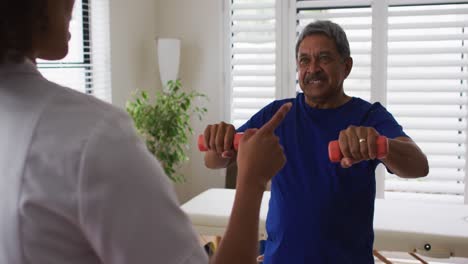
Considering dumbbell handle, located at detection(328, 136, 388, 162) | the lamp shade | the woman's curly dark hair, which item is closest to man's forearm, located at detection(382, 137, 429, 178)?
dumbbell handle, located at detection(328, 136, 388, 162)

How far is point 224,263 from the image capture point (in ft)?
2.17

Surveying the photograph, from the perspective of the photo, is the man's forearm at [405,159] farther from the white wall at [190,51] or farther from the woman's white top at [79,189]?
the white wall at [190,51]

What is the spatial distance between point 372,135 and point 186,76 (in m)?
3.43

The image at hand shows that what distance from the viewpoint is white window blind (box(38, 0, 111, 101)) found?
3.46 m

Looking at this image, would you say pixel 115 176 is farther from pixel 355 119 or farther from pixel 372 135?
pixel 355 119

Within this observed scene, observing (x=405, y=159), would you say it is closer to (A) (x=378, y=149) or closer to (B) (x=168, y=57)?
(A) (x=378, y=149)

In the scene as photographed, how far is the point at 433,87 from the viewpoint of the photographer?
12.4ft

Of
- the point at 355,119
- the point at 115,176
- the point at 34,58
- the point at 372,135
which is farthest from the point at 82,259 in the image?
the point at 355,119

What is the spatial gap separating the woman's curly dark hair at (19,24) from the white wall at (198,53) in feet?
12.3

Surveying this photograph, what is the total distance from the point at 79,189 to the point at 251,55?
3775mm

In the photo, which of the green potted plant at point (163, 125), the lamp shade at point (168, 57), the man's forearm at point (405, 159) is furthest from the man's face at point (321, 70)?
the lamp shade at point (168, 57)

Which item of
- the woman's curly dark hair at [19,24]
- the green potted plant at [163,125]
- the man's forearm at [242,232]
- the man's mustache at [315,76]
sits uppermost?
the woman's curly dark hair at [19,24]

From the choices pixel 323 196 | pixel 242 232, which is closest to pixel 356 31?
pixel 323 196

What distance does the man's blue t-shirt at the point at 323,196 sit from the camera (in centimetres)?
146
